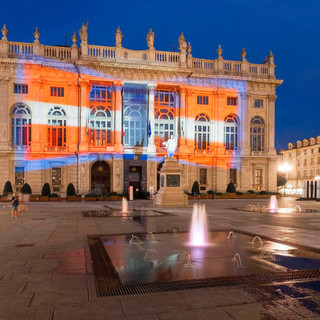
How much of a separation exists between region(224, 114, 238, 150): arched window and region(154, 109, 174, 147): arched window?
8.56 m

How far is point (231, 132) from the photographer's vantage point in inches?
1983

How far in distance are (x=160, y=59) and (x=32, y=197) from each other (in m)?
25.3

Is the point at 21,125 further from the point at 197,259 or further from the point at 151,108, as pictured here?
the point at 197,259

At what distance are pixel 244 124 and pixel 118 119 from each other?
1892 cm

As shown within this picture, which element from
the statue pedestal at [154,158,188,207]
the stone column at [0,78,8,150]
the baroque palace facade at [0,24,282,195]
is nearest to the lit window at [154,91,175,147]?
the baroque palace facade at [0,24,282,195]

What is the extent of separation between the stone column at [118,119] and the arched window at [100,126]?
4.85 feet

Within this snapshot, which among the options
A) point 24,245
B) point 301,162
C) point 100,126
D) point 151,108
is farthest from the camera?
point 301,162

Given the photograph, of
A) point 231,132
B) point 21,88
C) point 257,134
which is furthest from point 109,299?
point 257,134

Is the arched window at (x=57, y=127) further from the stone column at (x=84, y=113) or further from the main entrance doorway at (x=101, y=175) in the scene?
the main entrance doorway at (x=101, y=175)

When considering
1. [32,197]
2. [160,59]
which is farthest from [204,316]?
[160,59]

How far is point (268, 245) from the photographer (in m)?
10.7

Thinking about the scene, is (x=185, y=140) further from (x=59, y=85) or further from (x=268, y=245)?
(x=268, y=245)

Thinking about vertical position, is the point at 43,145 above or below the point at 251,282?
above

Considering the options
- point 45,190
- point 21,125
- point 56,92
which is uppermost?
point 56,92
